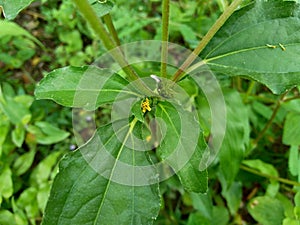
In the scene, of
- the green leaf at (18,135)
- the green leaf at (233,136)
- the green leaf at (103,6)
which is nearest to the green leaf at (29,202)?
the green leaf at (18,135)

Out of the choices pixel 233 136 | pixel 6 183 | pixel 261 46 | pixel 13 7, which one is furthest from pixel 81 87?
pixel 6 183

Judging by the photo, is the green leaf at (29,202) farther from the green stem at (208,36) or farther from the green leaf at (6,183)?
the green stem at (208,36)

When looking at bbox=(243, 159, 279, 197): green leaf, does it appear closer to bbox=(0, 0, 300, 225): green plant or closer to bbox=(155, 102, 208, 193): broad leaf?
bbox=(0, 0, 300, 225): green plant

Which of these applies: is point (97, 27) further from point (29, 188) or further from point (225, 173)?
point (29, 188)

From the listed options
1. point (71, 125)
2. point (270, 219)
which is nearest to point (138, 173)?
point (270, 219)

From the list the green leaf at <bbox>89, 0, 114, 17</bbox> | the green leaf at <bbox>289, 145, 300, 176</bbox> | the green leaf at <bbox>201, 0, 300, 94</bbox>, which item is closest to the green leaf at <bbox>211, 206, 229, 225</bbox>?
the green leaf at <bbox>289, 145, 300, 176</bbox>

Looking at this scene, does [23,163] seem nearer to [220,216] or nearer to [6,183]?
[6,183]
